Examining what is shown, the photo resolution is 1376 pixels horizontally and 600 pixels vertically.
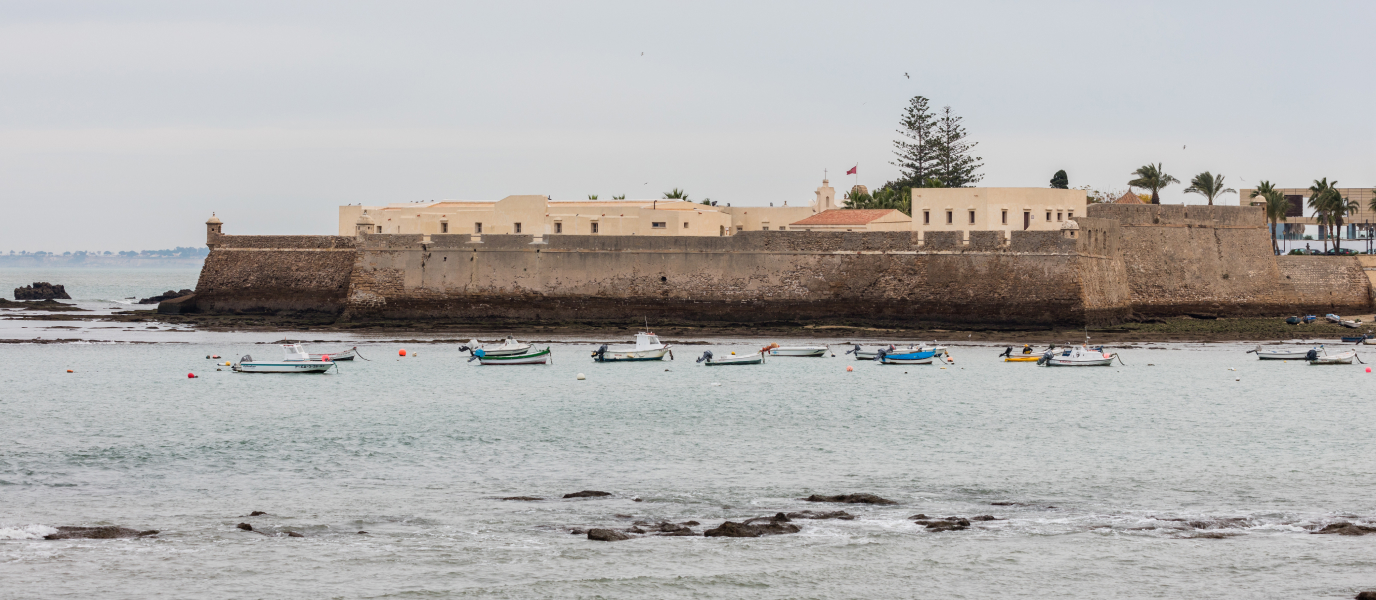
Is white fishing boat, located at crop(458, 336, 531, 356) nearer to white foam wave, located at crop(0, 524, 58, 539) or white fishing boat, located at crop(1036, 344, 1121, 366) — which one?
white fishing boat, located at crop(1036, 344, 1121, 366)

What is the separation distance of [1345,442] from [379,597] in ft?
50.1

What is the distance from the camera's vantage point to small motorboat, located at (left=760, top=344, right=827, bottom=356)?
3525 cm

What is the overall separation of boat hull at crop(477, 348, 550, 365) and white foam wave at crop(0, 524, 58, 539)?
20.2m

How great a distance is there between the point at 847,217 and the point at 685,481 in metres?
32.0

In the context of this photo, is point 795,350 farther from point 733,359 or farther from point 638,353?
point 638,353

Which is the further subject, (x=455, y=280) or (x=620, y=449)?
(x=455, y=280)

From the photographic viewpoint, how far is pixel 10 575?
38.1ft

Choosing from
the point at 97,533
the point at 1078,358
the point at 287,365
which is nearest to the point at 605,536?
the point at 97,533

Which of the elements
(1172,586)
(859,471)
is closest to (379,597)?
(1172,586)

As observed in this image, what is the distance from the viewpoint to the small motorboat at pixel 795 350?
35.2m

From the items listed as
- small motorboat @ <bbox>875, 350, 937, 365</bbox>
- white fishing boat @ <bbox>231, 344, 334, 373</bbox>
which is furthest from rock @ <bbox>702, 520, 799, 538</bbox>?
small motorboat @ <bbox>875, 350, 937, 365</bbox>

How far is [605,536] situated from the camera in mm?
12977

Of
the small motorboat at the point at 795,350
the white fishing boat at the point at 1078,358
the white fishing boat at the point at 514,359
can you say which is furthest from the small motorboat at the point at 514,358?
the white fishing boat at the point at 1078,358

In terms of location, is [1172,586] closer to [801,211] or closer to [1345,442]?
[1345,442]
